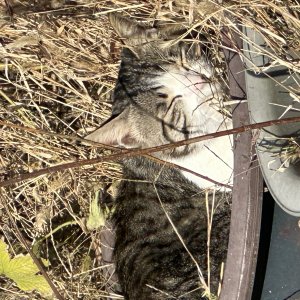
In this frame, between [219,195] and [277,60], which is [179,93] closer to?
[219,195]

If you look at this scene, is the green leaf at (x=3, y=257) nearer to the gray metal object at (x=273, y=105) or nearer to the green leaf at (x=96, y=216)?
the green leaf at (x=96, y=216)

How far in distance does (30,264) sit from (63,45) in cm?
102

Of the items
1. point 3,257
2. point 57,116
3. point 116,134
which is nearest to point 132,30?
point 116,134

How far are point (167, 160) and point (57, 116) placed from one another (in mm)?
695

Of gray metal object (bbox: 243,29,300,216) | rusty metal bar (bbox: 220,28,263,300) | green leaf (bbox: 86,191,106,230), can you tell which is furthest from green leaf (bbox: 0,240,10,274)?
gray metal object (bbox: 243,29,300,216)

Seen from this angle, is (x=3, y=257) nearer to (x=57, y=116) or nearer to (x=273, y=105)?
(x=57, y=116)

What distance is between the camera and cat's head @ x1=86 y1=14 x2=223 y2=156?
2.94 meters

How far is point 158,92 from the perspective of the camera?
303cm

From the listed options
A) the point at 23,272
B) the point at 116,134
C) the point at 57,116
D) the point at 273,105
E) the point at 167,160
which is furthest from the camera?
the point at 57,116

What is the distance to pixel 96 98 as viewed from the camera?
3.46 m

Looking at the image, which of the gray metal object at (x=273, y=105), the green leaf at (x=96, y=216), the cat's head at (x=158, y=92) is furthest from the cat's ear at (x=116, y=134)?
the gray metal object at (x=273, y=105)

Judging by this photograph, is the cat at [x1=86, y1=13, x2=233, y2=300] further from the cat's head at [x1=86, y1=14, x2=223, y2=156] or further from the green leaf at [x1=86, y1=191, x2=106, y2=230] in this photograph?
the green leaf at [x1=86, y1=191, x2=106, y2=230]

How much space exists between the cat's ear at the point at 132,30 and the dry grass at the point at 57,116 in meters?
0.05

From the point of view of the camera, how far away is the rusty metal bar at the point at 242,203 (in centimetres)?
245
